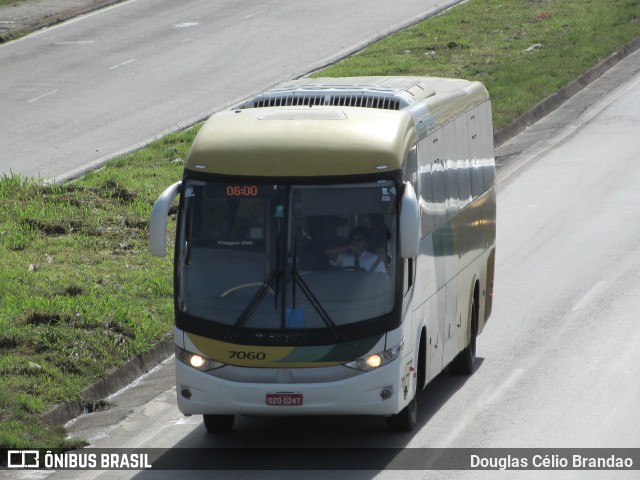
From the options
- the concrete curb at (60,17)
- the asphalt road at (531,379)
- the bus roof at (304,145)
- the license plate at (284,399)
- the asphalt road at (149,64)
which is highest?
the bus roof at (304,145)

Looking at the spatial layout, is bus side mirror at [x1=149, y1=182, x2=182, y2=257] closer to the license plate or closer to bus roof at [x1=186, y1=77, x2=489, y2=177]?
bus roof at [x1=186, y1=77, x2=489, y2=177]

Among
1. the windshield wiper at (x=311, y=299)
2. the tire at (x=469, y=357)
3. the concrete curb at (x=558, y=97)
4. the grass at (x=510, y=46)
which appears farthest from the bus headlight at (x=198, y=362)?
the grass at (x=510, y=46)

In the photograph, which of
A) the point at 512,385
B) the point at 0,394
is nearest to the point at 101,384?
the point at 0,394

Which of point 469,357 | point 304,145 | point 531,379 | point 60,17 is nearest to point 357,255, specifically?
point 304,145

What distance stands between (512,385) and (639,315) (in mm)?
3229

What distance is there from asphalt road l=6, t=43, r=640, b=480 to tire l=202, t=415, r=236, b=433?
3.4 inches

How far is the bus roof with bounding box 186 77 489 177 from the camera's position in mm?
11969

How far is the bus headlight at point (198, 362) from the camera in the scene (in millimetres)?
12023

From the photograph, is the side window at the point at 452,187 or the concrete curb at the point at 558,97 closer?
the side window at the point at 452,187

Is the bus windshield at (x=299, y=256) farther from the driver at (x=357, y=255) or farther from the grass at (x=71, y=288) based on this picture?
the grass at (x=71, y=288)

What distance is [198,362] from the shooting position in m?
12.1

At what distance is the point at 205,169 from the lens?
1215 centimetres

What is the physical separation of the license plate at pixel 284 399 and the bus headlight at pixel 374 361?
515 millimetres

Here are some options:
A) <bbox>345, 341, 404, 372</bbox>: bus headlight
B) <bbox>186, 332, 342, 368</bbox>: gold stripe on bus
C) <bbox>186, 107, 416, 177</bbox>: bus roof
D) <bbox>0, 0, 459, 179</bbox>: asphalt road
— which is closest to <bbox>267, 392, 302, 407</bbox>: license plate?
<bbox>186, 332, 342, 368</bbox>: gold stripe on bus
